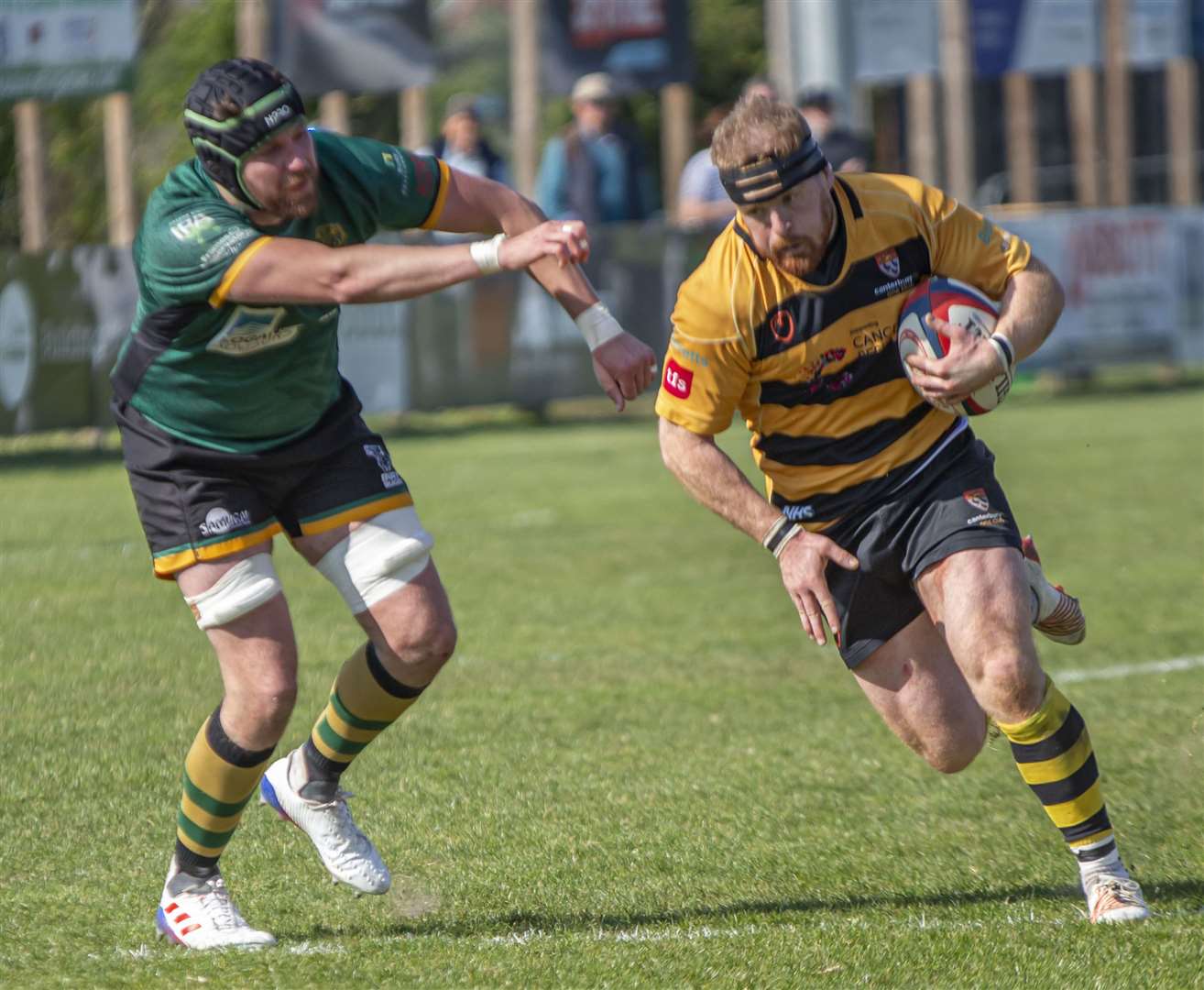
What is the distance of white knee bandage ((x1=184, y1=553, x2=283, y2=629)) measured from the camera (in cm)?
481

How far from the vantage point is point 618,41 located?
18594 mm

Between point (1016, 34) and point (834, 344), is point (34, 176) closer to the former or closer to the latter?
point (1016, 34)

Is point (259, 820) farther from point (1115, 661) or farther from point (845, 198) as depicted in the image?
point (1115, 661)

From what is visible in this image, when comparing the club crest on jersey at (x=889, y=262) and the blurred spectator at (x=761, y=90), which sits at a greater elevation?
the blurred spectator at (x=761, y=90)

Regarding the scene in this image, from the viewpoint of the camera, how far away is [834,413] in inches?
203

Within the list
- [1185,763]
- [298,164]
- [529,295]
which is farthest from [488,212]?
[529,295]

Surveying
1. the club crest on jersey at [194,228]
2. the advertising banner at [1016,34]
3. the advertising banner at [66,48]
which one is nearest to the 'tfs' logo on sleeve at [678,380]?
the club crest on jersey at [194,228]

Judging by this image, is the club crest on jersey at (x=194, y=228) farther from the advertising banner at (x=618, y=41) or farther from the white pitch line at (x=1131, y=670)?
the advertising banner at (x=618, y=41)

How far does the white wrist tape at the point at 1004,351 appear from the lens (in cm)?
488

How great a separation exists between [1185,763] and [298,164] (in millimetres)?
3700

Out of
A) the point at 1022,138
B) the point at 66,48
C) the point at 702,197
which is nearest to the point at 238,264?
the point at 702,197

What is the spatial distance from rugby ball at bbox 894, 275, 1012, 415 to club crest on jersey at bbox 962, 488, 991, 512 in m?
0.21

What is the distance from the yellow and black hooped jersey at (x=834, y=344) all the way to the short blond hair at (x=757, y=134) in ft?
0.78

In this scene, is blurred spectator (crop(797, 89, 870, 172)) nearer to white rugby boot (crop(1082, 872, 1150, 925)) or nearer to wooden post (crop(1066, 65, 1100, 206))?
white rugby boot (crop(1082, 872, 1150, 925))
